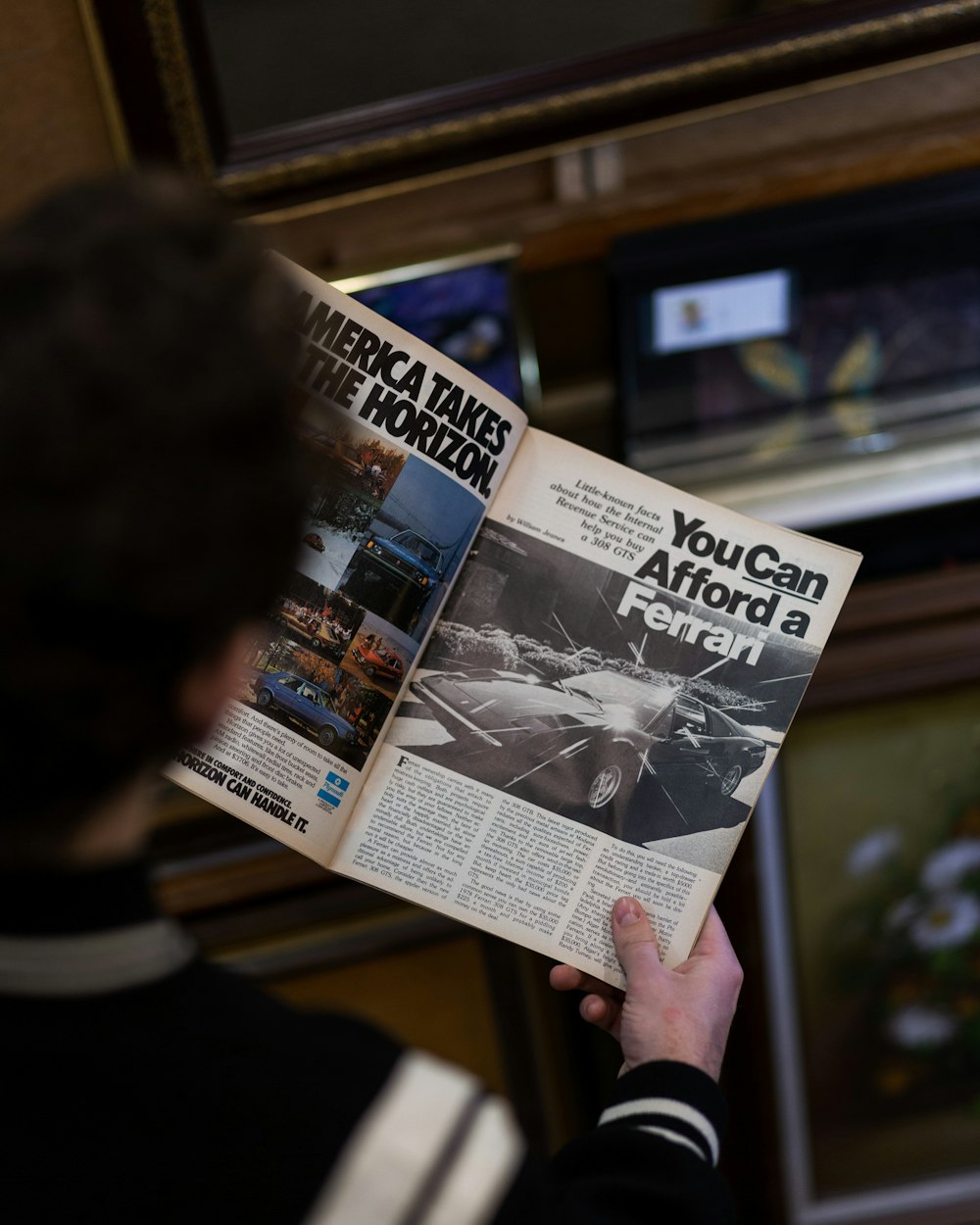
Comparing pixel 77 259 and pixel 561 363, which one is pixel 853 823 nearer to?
pixel 561 363

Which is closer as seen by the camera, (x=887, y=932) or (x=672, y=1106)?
(x=672, y=1106)

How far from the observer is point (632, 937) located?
67 cm

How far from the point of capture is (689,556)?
0.71 metres

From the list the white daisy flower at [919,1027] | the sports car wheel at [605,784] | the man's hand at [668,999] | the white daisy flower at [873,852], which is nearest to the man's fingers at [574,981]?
the man's hand at [668,999]

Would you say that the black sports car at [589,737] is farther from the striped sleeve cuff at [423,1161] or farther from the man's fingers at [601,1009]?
the striped sleeve cuff at [423,1161]

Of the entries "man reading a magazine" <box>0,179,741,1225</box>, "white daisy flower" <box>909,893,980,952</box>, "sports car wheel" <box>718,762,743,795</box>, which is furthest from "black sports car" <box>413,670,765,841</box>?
"white daisy flower" <box>909,893,980,952</box>

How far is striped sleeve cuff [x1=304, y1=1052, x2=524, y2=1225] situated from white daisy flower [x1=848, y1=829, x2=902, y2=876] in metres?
0.75

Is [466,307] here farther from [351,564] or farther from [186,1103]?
[186,1103]

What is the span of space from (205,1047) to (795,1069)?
881 millimetres

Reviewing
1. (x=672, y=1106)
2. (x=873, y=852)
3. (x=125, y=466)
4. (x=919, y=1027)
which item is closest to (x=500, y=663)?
(x=672, y=1106)

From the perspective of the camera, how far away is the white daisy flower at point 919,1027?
113 cm

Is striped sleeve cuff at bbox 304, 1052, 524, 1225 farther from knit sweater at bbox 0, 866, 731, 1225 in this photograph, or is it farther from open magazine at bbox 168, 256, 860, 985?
open magazine at bbox 168, 256, 860, 985

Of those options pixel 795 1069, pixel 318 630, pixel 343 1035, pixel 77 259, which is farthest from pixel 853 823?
pixel 77 259

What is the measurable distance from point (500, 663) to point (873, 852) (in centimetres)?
54
